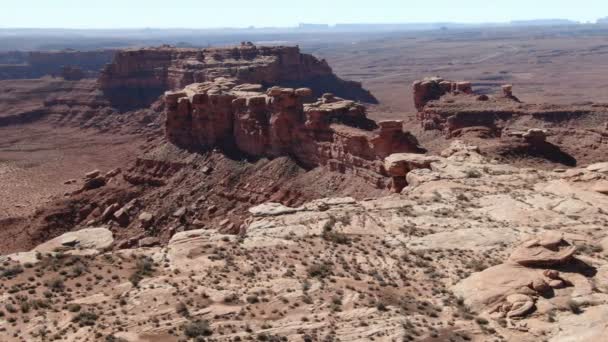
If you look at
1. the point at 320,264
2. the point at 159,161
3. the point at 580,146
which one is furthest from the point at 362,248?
the point at 159,161

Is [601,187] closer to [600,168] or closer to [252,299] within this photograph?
[600,168]

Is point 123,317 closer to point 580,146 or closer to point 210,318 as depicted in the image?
point 210,318

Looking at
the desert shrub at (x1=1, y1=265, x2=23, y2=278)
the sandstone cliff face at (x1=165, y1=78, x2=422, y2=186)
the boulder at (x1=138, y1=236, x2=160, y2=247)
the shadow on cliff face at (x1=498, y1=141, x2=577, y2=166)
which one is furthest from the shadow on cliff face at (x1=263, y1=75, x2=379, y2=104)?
the desert shrub at (x1=1, y1=265, x2=23, y2=278)

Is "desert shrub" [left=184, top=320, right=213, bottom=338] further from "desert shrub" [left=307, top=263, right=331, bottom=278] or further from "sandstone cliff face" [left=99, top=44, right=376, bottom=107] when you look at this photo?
"sandstone cliff face" [left=99, top=44, right=376, bottom=107]

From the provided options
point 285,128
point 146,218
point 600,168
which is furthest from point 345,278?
point 285,128

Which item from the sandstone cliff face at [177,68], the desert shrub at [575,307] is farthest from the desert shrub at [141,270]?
the sandstone cliff face at [177,68]

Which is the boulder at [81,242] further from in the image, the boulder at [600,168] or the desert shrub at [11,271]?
the boulder at [600,168]

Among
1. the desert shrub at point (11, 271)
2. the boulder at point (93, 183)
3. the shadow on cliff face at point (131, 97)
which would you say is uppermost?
the desert shrub at point (11, 271)

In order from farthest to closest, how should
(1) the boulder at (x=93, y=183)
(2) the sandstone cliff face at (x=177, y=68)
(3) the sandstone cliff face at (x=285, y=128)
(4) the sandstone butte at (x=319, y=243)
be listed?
1. (2) the sandstone cliff face at (x=177, y=68)
2. (1) the boulder at (x=93, y=183)
3. (3) the sandstone cliff face at (x=285, y=128)
4. (4) the sandstone butte at (x=319, y=243)
